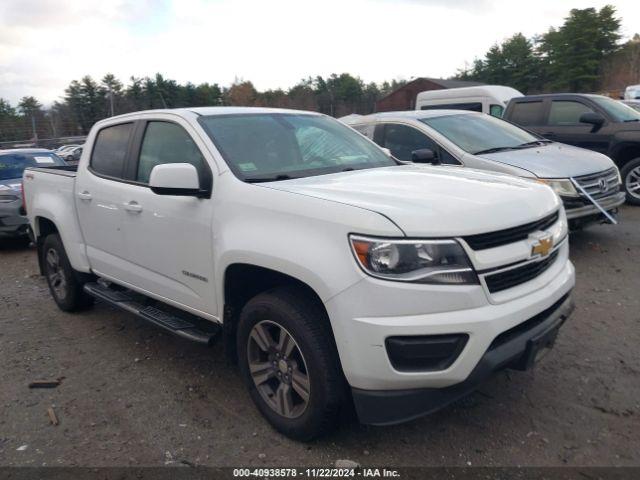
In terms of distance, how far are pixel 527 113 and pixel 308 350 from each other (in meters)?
8.21

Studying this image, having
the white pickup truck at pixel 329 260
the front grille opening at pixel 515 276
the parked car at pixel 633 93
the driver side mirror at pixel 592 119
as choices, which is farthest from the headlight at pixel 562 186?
the parked car at pixel 633 93

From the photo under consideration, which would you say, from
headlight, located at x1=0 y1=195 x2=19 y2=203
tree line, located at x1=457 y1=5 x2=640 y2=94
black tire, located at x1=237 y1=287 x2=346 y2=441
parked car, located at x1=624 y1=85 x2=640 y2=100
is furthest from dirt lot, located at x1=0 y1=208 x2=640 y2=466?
tree line, located at x1=457 y1=5 x2=640 y2=94

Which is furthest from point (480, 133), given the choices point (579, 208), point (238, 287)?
point (238, 287)

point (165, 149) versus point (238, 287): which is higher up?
point (165, 149)

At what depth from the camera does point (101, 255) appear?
4.25 meters

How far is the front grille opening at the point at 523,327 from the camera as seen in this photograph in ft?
7.87

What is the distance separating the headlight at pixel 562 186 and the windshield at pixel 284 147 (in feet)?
8.46

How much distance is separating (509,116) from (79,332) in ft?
26.3

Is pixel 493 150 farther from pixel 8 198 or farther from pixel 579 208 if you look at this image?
pixel 8 198

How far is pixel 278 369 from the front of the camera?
9.29 ft

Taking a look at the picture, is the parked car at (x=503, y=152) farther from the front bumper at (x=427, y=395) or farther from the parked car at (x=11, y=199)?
the parked car at (x=11, y=199)

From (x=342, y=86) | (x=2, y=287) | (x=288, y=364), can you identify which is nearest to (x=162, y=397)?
(x=288, y=364)

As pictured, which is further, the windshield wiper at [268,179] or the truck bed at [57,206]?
the truck bed at [57,206]

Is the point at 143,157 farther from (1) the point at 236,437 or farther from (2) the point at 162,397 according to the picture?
(1) the point at 236,437
